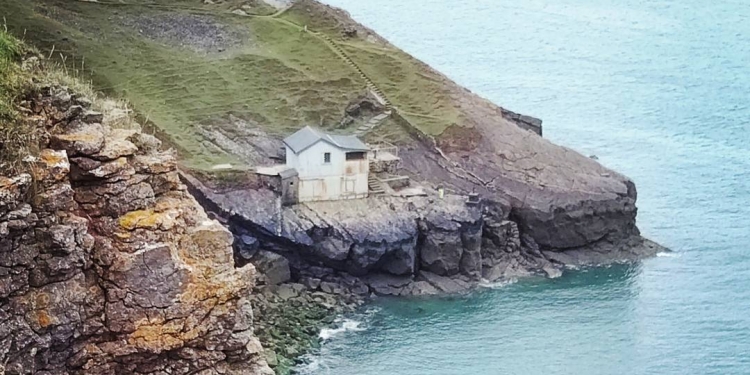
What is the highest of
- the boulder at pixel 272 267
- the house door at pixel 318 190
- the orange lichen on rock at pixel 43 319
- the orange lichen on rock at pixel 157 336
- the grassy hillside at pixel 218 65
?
the grassy hillside at pixel 218 65

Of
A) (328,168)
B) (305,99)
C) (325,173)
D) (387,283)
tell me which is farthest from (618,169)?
(387,283)

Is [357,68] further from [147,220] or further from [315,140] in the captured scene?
[147,220]

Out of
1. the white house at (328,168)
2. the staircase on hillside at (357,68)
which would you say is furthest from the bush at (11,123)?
the staircase on hillside at (357,68)

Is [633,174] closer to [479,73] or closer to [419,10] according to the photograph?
[479,73]

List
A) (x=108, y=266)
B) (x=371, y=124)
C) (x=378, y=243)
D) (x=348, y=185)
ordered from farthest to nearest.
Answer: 1. (x=371, y=124)
2. (x=348, y=185)
3. (x=378, y=243)
4. (x=108, y=266)

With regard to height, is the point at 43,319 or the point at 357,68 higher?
the point at 357,68

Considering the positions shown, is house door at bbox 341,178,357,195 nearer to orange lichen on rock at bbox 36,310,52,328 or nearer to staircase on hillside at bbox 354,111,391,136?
staircase on hillside at bbox 354,111,391,136

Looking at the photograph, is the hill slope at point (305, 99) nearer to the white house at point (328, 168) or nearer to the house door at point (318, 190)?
the white house at point (328, 168)
